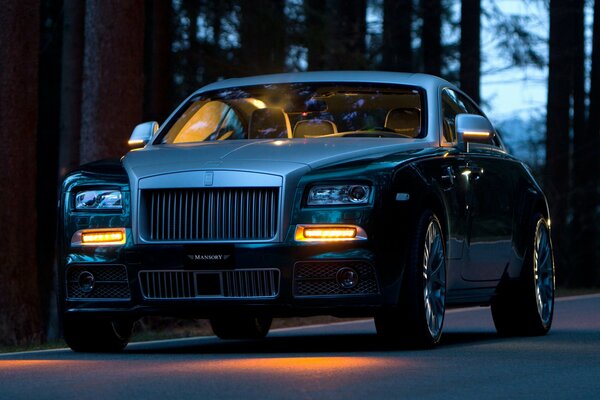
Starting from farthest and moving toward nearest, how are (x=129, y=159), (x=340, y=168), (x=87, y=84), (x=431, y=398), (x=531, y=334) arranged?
1. (x=87, y=84)
2. (x=531, y=334)
3. (x=129, y=159)
4. (x=340, y=168)
5. (x=431, y=398)

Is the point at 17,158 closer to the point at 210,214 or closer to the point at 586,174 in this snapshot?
the point at 210,214

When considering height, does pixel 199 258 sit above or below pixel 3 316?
above

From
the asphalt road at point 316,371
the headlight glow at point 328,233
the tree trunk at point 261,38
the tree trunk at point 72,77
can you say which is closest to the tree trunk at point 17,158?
the tree trunk at point 72,77

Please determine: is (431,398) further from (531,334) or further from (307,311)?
(531,334)

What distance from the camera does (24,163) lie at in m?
19.1

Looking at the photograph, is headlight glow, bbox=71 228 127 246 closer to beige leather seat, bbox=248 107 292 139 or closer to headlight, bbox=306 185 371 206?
headlight, bbox=306 185 371 206

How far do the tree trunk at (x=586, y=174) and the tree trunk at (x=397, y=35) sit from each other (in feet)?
11.6

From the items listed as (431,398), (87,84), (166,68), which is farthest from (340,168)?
(166,68)

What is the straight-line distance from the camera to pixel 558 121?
3691 cm

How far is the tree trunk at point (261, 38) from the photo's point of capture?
2652 centimetres

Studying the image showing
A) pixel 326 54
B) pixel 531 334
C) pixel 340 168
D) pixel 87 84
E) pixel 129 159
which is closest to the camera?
pixel 340 168

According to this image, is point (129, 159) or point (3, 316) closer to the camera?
point (129, 159)

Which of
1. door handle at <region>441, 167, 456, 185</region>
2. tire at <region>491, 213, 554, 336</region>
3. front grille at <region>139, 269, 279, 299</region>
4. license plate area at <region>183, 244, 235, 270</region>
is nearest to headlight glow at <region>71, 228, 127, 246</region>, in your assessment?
front grille at <region>139, 269, 279, 299</region>

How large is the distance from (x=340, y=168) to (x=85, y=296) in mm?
1845
